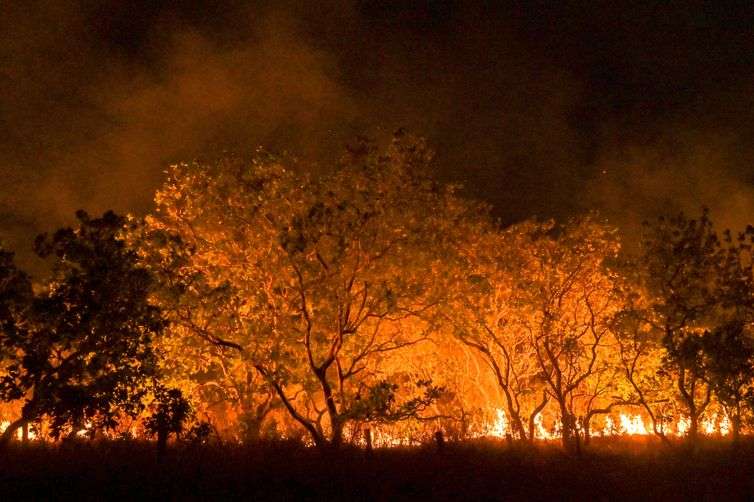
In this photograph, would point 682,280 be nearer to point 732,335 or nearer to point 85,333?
point 732,335

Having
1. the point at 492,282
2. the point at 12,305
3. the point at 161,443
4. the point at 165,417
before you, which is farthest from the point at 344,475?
the point at 492,282

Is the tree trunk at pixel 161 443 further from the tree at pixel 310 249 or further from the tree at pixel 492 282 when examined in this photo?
the tree at pixel 492 282

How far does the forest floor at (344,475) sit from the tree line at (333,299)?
0.98 metres

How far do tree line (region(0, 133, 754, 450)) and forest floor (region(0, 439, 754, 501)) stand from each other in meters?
0.98

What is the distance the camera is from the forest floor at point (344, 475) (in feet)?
41.0

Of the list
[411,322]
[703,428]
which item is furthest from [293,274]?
[703,428]

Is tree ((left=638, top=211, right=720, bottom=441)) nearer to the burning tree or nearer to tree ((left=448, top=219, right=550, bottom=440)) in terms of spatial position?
the burning tree

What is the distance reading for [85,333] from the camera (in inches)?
559

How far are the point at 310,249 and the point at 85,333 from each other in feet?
21.5

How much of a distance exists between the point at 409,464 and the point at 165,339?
779 cm

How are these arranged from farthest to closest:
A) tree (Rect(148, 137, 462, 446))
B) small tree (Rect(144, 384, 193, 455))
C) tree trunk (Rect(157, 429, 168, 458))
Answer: tree (Rect(148, 137, 462, 446)) → small tree (Rect(144, 384, 193, 455)) → tree trunk (Rect(157, 429, 168, 458))

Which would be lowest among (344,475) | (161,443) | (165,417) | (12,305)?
(344,475)

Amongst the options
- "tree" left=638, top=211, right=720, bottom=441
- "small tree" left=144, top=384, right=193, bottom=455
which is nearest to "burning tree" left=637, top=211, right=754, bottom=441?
"tree" left=638, top=211, right=720, bottom=441

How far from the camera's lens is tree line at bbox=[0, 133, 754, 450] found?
14375 millimetres
